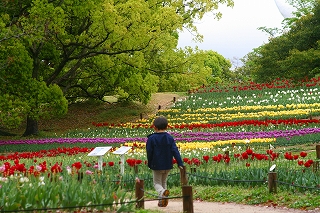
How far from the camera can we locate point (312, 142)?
60.1 ft

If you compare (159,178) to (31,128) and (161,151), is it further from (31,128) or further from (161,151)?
(31,128)

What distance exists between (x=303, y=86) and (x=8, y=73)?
707 inches

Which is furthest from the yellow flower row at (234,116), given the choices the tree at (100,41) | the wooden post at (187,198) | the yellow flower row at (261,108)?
the wooden post at (187,198)

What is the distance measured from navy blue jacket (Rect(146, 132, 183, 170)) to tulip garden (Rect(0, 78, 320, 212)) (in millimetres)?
427

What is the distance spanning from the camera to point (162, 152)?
961 centimetres

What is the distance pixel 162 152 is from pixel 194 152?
664 cm

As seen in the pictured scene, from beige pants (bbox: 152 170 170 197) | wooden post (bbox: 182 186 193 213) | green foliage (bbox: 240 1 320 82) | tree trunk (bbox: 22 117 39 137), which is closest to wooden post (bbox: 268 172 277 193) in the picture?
beige pants (bbox: 152 170 170 197)

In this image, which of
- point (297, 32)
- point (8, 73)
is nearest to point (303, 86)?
point (297, 32)

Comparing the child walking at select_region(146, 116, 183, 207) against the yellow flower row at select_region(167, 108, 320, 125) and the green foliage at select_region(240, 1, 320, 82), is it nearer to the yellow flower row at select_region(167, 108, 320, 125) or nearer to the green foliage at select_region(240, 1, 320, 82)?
the yellow flower row at select_region(167, 108, 320, 125)

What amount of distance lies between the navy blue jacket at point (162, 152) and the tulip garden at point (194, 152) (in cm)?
43

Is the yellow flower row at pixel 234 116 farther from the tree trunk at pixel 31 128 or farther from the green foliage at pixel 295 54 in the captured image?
the green foliage at pixel 295 54

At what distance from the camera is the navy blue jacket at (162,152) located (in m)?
9.58

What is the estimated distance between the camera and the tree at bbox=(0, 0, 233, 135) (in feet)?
86.9

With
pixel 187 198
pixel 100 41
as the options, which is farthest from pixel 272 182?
pixel 100 41
